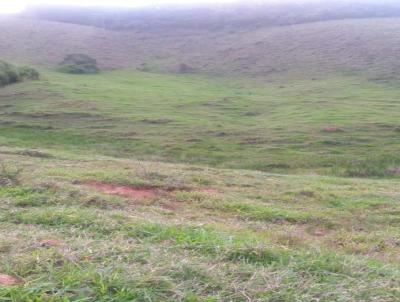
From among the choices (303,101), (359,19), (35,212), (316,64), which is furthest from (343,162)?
(359,19)

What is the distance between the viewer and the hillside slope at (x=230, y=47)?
61969mm

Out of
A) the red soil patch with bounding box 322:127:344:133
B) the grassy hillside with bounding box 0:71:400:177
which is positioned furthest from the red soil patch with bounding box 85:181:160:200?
the red soil patch with bounding box 322:127:344:133

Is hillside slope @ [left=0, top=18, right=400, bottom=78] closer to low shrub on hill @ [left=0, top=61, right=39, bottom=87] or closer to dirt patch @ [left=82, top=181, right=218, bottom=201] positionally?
low shrub on hill @ [left=0, top=61, right=39, bottom=87]

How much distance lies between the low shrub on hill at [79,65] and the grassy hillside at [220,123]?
890 centimetres

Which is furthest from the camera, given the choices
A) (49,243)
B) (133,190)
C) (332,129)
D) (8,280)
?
(332,129)

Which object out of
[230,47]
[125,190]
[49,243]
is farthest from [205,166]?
[230,47]

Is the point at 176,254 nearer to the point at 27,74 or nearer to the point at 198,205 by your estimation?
the point at 198,205

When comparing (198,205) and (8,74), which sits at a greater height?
(198,205)

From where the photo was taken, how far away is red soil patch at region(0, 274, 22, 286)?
15.5 ft

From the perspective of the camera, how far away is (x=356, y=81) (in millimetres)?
53656

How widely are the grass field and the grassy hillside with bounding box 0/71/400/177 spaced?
0.15m

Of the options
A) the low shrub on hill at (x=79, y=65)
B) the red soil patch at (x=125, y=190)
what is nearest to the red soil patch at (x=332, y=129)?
the red soil patch at (x=125, y=190)

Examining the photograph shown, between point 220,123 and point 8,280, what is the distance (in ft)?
103

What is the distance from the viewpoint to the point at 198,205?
39.8 ft
